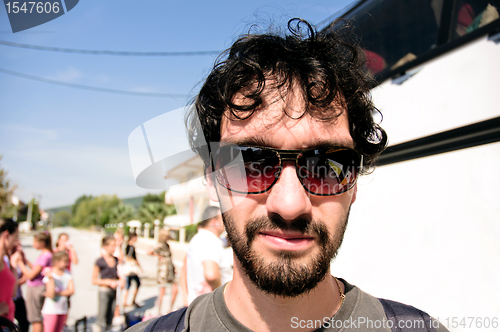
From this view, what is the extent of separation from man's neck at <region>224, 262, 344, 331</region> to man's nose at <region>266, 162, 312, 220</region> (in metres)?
0.36

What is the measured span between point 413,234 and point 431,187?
0.45 meters

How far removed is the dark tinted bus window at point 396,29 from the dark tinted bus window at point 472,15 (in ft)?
0.53

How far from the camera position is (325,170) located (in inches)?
49.5

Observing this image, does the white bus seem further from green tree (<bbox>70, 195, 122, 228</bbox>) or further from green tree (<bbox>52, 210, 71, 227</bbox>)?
green tree (<bbox>52, 210, 71, 227</bbox>)

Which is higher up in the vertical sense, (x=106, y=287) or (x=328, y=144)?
(x=328, y=144)

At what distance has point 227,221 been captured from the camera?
1281mm

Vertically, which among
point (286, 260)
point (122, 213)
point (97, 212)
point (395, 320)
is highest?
point (286, 260)

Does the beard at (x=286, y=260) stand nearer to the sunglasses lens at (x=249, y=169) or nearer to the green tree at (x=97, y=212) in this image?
the sunglasses lens at (x=249, y=169)

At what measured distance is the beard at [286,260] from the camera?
1.12 metres

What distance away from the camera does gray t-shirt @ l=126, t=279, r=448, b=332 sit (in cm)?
124

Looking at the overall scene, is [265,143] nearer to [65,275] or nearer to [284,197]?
[284,197]

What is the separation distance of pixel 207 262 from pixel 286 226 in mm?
2598

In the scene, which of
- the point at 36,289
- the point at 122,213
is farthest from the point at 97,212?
the point at 36,289

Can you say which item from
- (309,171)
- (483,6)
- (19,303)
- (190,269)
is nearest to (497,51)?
(483,6)
